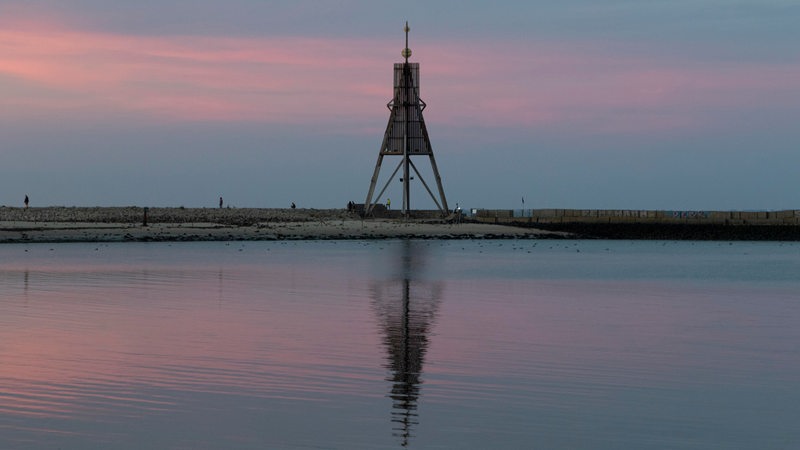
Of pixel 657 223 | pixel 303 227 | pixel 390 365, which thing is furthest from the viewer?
pixel 657 223

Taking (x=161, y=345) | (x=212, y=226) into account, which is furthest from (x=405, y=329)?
(x=212, y=226)

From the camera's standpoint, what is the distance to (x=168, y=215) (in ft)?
385

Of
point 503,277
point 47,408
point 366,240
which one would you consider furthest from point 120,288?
point 366,240

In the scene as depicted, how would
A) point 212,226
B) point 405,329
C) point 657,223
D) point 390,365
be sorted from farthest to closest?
1. point 657,223
2. point 212,226
3. point 405,329
4. point 390,365

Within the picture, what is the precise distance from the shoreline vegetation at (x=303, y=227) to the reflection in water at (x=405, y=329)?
43.5 meters

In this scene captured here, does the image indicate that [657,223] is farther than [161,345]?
Yes

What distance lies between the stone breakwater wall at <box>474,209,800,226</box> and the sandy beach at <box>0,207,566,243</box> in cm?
1164

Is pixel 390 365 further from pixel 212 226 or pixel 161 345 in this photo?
pixel 212 226

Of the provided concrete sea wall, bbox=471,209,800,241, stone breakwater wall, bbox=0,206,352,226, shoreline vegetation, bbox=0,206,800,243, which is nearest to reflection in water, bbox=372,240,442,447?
shoreline vegetation, bbox=0,206,800,243

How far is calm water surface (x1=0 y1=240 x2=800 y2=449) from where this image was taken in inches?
567

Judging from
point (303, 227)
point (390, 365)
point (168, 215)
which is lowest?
point (390, 365)

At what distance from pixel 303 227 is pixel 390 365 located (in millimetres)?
88534

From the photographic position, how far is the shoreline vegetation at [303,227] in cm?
9338

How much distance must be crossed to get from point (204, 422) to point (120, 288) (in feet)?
84.7
